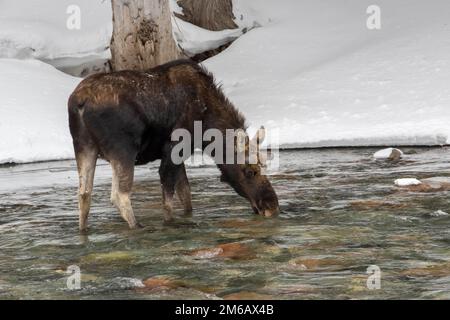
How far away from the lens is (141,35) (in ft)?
53.0

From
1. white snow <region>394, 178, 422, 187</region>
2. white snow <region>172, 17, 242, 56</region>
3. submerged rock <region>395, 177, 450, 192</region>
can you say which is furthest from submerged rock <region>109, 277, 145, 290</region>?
white snow <region>172, 17, 242, 56</region>

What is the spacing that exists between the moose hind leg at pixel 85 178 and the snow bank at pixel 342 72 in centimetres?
678

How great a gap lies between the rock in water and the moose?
14.8 feet

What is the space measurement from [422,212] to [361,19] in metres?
14.0

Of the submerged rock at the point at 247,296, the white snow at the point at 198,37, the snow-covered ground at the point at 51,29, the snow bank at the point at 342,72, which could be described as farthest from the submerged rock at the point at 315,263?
the white snow at the point at 198,37

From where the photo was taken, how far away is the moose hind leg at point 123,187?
8.59m

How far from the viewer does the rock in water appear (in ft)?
43.9

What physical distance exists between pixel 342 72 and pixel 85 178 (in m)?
10.4

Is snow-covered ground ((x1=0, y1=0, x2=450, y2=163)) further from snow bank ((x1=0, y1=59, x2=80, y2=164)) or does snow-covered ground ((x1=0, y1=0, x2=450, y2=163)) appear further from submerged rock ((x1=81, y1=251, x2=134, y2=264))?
submerged rock ((x1=81, y1=251, x2=134, y2=264))

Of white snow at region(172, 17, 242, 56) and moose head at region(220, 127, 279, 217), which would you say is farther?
white snow at region(172, 17, 242, 56)

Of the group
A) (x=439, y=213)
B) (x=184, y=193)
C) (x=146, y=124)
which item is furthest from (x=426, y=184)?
(x=146, y=124)

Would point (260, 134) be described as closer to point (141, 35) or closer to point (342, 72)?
point (141, 35)

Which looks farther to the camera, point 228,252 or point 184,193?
point 184,193

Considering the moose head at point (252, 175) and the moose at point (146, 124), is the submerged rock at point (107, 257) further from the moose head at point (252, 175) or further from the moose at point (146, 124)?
the moose head at point (252, 175)
